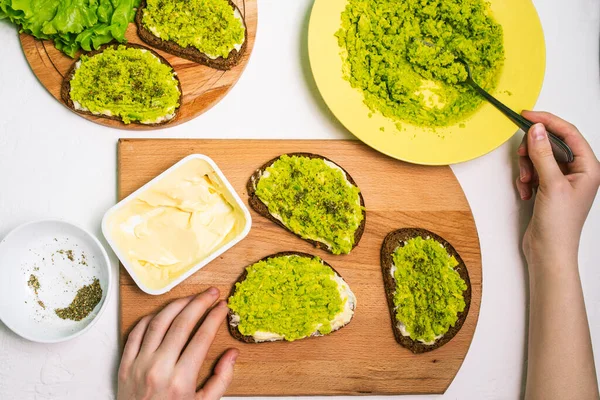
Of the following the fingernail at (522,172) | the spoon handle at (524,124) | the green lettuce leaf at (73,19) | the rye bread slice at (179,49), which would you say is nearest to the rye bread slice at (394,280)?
the fingernail at (522,172)

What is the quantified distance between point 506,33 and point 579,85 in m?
0.45

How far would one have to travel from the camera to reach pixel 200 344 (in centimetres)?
171

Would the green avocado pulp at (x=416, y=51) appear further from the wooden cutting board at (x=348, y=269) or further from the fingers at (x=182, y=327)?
the fingers at (x=182, y=327)

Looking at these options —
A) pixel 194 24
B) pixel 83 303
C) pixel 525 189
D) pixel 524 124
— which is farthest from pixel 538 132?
pixel 83 303

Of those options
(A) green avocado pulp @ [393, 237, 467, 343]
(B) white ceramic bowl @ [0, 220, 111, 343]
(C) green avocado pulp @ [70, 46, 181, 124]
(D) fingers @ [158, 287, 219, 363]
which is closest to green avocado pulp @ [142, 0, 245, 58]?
(C) green avocado pulp @ [70, 46, 181, 124]

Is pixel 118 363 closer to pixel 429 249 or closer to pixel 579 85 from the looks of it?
pixel 429 249

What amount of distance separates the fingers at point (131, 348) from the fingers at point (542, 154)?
4.93 ft

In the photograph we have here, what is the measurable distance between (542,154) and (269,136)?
0.98m

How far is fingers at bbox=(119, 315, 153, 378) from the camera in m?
1.71

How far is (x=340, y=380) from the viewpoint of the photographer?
6.03ft

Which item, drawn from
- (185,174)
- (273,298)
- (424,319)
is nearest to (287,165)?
(185,174)

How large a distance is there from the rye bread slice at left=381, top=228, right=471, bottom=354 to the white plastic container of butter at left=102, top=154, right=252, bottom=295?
0.52 metres

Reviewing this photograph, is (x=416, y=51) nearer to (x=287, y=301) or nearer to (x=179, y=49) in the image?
(x=179, y=49)

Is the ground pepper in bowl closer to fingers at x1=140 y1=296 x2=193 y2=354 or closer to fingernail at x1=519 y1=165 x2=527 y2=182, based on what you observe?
fingers at x1=140 y1=296 x2=193 y2=354
